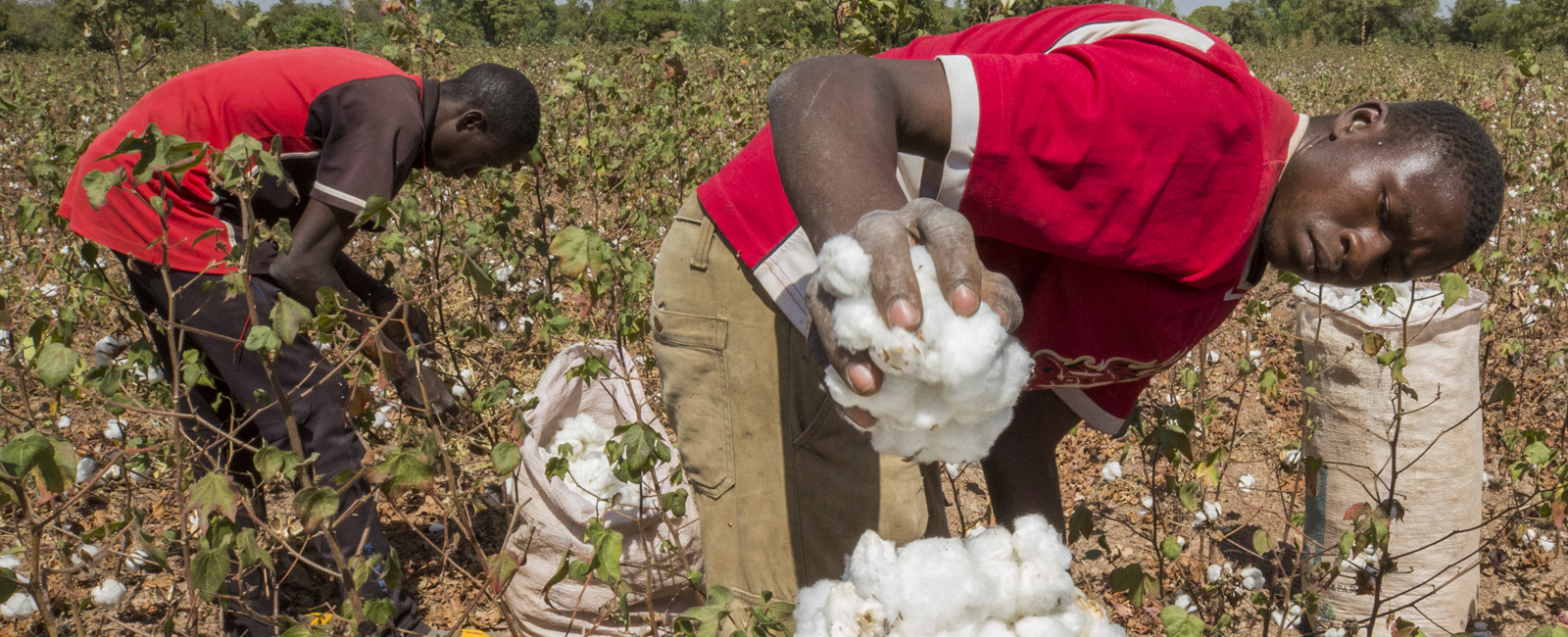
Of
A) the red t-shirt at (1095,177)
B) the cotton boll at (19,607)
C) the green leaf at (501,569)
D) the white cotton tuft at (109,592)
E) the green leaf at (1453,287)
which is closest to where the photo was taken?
the red t-shirt at (1095,177)

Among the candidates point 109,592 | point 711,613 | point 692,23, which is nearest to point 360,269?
point 109,592

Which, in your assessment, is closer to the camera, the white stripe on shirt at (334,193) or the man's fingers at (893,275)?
the man's fingers at (893,275)

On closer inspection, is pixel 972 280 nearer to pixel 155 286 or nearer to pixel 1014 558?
pixel 1014 558

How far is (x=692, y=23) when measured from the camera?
179ft

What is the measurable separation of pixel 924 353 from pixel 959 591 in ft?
0.89

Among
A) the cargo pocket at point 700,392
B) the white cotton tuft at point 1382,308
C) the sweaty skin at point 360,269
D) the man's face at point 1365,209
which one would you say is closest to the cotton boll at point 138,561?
the sweaty skin at point 360,269

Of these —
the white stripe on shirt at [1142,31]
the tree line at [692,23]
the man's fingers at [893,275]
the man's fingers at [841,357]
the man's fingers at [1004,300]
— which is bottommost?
the tree line at [692,23]

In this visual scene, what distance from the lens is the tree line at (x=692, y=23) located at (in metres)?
2.77

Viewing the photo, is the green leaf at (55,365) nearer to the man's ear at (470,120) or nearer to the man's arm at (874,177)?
the man's arm at (874,177)

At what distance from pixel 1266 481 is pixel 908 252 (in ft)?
9.96

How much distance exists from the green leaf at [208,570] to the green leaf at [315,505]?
10 centimetres

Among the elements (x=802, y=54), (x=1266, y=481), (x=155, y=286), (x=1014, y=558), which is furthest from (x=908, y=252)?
(x=802, y=54)

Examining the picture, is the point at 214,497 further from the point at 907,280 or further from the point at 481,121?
the point at 481,121

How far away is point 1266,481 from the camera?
10.6ft
